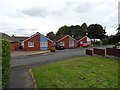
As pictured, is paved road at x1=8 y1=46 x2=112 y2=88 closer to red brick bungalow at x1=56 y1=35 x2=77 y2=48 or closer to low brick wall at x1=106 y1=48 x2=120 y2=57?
low brick wall at x1=106 y1=48 x2=120 y2=57

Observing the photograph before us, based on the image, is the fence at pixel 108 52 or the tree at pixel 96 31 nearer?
the fence at pixel 108 52

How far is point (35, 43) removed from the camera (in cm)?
3416

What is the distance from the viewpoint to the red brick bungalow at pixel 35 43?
3381cm

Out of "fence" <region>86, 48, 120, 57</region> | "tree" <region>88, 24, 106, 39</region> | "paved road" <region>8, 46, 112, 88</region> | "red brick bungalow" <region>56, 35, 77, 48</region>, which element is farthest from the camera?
"tree" <region>88, 24, 106, 39</region>

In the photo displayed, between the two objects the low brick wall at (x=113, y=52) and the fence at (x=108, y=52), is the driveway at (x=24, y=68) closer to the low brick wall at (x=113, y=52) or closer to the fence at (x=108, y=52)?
the fence at (x=108, y=52)

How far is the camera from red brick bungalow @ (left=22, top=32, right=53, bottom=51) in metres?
33.8

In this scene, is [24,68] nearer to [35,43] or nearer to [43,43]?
[35,43]

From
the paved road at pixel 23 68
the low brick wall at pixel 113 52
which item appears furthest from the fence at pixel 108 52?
the paved road at pixel 23 68

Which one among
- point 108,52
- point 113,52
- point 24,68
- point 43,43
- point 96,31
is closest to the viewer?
point 24,68

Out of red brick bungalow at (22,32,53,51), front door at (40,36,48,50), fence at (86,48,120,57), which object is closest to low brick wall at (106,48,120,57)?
fence at (86,48,120,57)

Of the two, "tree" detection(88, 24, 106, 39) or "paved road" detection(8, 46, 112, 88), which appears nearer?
"paved road" detection(8, 46, 112, 88)

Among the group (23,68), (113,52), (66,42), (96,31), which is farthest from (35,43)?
(96,31)

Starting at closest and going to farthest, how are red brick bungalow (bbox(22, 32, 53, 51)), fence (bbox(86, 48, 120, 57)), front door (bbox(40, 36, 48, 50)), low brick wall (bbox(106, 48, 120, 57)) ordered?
low brick wall (bbox(106, 48, 120, 57)) → fence (bbox(86, 48, 120, 57)) → red brick bungalow (bbox(22, 32, 53, 51)) → front door (bbox(40, 36, 48, 50))

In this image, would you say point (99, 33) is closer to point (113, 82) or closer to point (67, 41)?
point (67, 41)
